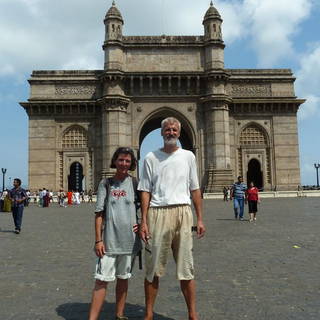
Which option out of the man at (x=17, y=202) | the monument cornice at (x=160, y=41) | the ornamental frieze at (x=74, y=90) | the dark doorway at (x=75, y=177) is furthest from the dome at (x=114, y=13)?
the man at (x=17, y=202)

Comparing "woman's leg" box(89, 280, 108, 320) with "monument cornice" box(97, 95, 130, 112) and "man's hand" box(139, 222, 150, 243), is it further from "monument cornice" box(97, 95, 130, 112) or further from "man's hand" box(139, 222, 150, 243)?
"monument cornice" box(97, 95, 130, 112)

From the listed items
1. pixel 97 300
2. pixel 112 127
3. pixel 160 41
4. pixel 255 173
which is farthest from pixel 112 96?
pixel 97 300

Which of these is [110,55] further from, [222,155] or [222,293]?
[222,293]

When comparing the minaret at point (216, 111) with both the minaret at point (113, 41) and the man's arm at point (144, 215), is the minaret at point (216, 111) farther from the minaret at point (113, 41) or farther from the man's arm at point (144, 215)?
the man's arm at point (144, 215)

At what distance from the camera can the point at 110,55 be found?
1469 inches

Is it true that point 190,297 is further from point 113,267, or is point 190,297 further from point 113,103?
point 113,103

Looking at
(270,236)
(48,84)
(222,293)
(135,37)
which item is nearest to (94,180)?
(48,84)

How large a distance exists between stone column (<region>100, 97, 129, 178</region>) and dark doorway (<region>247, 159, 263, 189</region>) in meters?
13.2

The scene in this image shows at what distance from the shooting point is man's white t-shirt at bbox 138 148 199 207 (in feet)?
14.6

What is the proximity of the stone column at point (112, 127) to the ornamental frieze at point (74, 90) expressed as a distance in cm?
260

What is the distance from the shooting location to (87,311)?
500cm

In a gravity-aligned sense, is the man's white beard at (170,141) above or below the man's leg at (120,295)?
above

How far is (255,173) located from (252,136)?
15.4ft

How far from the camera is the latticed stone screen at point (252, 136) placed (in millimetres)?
40094
